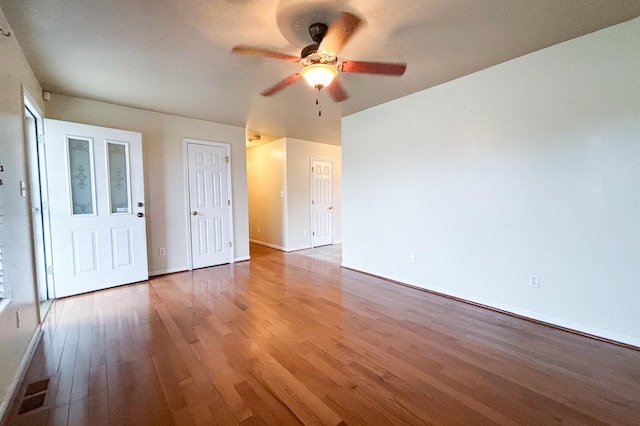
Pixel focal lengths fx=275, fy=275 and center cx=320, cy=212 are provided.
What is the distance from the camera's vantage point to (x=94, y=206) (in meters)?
3.45

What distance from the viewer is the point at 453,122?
3.10 metres

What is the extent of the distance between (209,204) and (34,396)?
3216 mm

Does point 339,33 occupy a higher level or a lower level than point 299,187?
higher

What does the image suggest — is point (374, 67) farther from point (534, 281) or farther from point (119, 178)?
point (119, 178)

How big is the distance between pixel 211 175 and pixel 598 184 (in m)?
4.75

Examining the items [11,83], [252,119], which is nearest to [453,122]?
[252,119]

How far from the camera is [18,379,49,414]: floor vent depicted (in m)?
1.57

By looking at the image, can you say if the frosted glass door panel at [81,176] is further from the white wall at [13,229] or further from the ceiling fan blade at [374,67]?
the ceiling fan blade at [374,67]

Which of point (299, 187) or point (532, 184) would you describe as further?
point (299, 187)

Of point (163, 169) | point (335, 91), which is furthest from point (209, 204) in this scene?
point (335, 91)

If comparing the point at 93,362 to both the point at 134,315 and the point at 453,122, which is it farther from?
the point at 453,122

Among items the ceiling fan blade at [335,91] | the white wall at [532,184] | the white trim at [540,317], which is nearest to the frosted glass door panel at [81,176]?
the ceiling fan blade at [335,91]

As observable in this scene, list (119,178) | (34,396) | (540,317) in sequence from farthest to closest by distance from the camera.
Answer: (119,178), (540,317), (34,396)

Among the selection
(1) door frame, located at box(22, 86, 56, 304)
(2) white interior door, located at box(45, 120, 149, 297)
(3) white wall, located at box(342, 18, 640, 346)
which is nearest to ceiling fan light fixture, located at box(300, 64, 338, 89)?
(3) white wall, located at box(342, 18, 640, 346)
